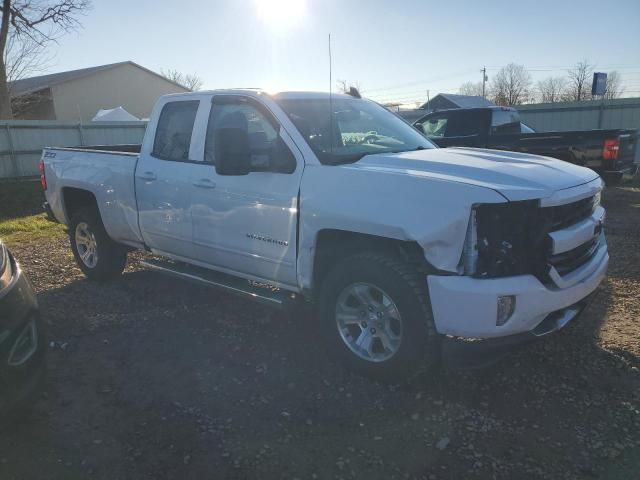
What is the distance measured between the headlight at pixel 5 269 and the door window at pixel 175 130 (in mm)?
1963

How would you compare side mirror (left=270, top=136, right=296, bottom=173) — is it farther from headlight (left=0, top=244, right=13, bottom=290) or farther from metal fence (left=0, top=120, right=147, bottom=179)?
metal fence (left=0, top=120, right=147, bottom=179)

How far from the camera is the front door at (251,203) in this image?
12.9 feet

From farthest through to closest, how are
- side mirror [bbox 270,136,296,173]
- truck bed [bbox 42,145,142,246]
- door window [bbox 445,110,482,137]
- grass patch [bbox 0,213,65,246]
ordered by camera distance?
door window [bbox 445,110,482,137]
grass patch [bbox 0,213,65,246]
truck bed [bbox 42,145,142,246]
side mirror [bbox 270,136,296,173]

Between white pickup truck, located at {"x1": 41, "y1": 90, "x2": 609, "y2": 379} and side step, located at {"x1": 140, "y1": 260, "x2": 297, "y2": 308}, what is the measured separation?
2 cm

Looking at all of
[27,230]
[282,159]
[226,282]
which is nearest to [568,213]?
[282,159]

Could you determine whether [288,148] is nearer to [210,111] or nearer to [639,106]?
[210,111]

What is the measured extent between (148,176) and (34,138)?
13.7 m

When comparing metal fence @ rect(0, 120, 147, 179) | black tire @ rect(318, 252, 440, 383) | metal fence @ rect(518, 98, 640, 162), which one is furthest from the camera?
metal fence @ rect(518, 98, 640, 162)

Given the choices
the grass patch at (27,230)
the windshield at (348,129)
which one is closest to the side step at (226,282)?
the windshield at (348,129)

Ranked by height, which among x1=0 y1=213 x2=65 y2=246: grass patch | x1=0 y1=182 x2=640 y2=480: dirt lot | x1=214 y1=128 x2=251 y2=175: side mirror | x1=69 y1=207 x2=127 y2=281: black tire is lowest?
x1=0 y1=213 x2=65 y2=246: grass patch

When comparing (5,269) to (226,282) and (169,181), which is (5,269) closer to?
(226,282)

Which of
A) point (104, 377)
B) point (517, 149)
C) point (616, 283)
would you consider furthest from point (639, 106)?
point (104, 377)

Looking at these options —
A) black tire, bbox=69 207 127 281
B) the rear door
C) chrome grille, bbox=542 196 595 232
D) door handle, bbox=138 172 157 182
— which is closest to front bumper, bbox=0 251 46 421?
the rear door

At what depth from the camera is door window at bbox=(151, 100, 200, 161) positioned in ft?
15.7
